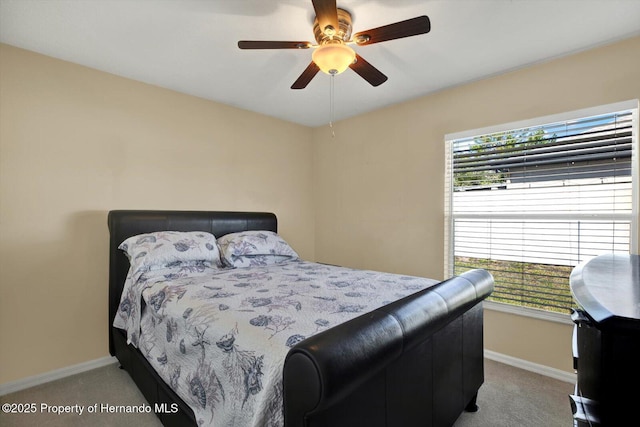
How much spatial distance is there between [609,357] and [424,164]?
2.71 meters

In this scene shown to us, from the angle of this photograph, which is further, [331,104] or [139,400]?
[331,104]

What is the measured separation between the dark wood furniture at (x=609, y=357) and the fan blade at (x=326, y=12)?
149 cm

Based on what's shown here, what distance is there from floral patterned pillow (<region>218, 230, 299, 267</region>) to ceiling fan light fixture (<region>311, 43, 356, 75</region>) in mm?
1733

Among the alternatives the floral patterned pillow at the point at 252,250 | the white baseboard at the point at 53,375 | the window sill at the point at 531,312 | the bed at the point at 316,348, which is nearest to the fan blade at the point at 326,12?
the bed at the point at 316,348

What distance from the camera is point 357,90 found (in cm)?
295

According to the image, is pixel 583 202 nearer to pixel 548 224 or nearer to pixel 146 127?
pixel 548 224

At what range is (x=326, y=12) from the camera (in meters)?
1.46

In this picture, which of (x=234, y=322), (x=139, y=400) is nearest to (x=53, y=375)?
(x=139, y=400)

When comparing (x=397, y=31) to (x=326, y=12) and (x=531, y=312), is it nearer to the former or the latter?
(x=326, y=12)

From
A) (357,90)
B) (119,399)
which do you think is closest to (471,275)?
(357,90)

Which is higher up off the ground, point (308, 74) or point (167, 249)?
point (308, 74)

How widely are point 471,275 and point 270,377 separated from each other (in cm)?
141

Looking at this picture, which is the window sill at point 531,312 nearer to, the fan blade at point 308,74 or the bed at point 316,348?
the bed at point 316,348

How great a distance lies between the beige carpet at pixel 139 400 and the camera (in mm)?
1828
